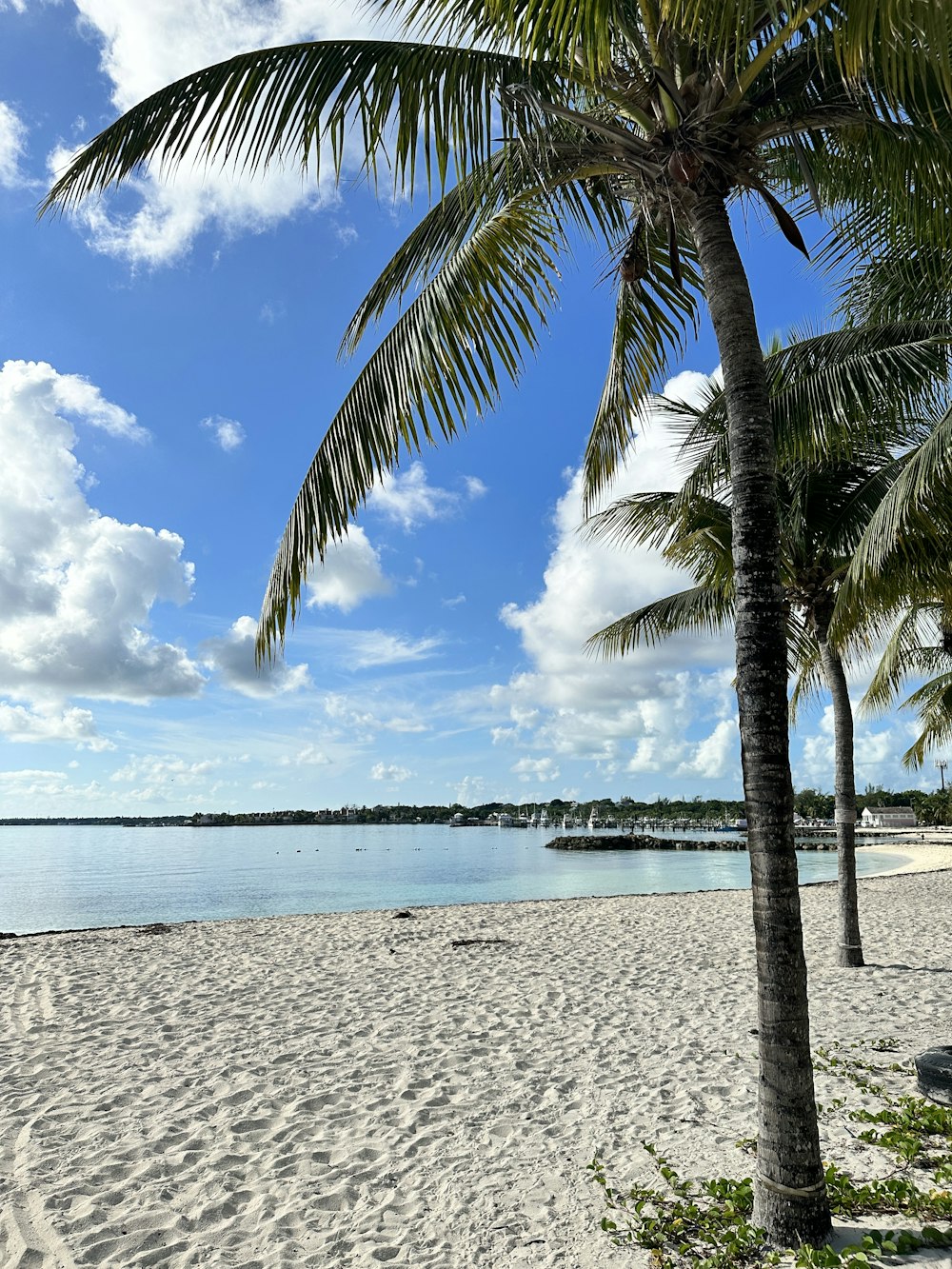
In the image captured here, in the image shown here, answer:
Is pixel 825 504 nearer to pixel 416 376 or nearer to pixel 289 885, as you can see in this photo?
pixel 416 376

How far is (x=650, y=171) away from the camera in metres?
3.75

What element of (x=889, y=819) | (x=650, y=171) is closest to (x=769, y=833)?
(x=650, y=171)

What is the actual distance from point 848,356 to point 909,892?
16.1 meters

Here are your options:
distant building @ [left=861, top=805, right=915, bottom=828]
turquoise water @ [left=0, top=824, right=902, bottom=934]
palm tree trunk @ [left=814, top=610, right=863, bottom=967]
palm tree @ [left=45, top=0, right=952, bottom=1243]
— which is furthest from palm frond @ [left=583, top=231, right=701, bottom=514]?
distant building @ [left=861, top=805, right=915, bottom=828]

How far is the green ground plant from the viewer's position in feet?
10.0

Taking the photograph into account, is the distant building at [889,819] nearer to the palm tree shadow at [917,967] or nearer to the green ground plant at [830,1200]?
the palm tree shadow at [917,967]

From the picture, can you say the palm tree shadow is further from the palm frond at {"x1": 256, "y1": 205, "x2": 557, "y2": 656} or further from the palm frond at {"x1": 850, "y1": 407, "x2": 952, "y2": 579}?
the palm frond at {"x1": 256, "y1": 205, "x2": 557, "y2": 656}

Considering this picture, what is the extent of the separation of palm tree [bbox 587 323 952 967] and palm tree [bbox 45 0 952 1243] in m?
1.32

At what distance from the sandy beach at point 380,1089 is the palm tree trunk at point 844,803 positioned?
34cm

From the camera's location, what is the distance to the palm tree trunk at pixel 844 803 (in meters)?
8.72

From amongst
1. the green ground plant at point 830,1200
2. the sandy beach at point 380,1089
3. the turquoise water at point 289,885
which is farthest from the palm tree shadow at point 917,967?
the turquoise water at point 289,885

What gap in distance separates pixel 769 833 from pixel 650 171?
10.2 ft

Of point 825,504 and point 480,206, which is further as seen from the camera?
point 825,504

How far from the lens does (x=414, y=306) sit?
4527mm
